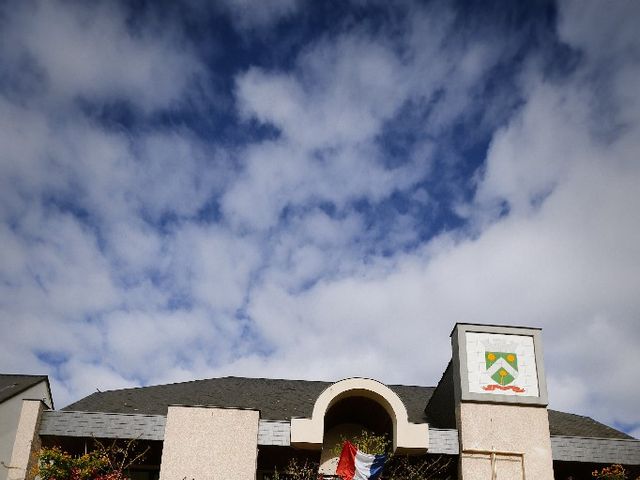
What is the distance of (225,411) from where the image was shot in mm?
17797

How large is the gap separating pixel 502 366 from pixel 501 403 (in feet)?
3.89

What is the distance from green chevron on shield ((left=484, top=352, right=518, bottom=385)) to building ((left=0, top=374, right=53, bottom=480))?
14.3 meters

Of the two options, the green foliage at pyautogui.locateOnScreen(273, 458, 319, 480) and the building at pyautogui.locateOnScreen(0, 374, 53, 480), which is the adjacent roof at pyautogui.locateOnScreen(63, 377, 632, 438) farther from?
the green foliage at pyautogui.locateOnScreen(273, 458, 319, 480)

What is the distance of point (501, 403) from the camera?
17.7m

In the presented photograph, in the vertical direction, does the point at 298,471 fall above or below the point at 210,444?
below

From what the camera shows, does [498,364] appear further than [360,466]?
Yes

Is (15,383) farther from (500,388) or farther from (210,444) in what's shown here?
(500,388)

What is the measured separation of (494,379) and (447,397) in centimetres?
250

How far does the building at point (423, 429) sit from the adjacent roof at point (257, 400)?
210 centimetres

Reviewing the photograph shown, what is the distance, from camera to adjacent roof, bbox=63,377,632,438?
21156 mm

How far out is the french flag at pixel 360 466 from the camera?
17328 millimetres

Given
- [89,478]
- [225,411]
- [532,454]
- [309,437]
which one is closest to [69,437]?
[89,478]

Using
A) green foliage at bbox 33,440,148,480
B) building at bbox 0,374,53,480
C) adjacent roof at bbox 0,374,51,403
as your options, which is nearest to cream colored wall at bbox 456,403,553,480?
green foliage at bbox 33,440,148,480

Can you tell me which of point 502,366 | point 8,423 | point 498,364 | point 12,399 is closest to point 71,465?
point 8,423
